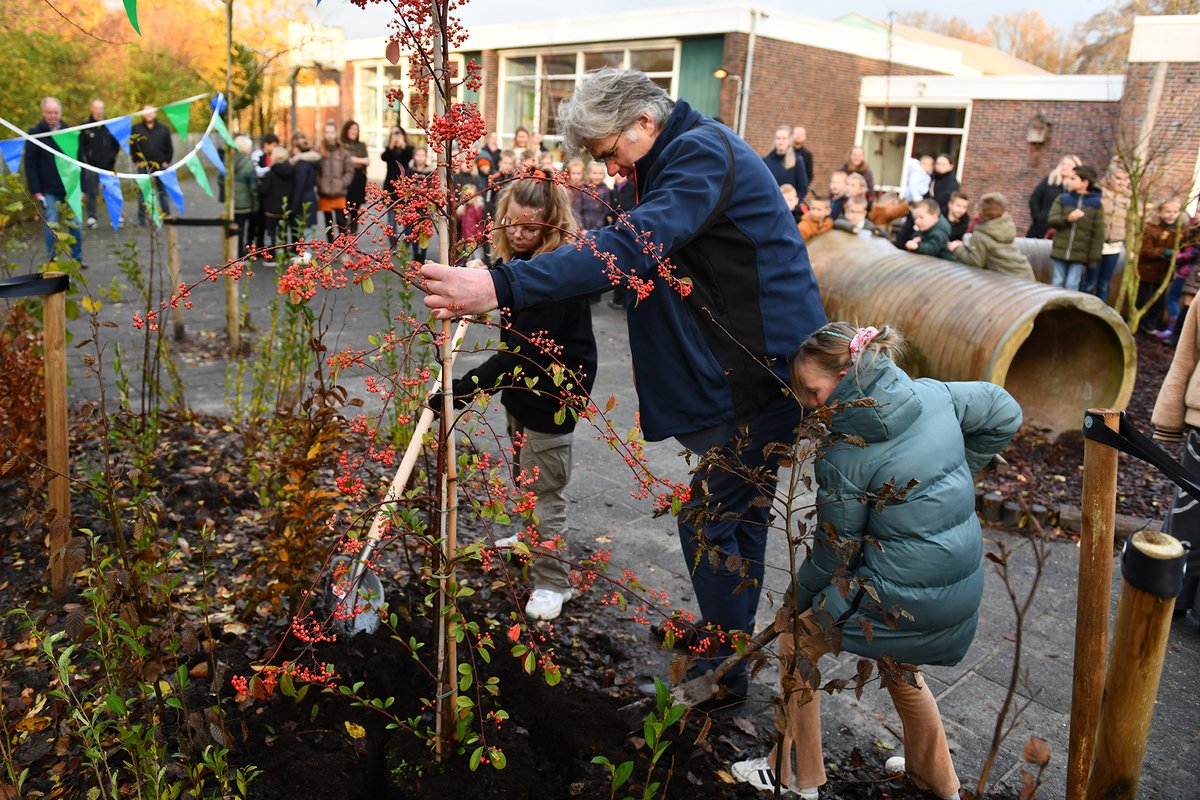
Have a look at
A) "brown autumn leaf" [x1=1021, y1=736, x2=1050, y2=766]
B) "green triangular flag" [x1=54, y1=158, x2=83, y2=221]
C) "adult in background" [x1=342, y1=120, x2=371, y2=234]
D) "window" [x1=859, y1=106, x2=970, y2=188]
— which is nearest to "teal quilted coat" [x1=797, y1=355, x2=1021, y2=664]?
"brown autumn leaf" [x1=1021, y1=736, x2=1050, y2=766]

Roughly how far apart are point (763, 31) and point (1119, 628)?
22054mm

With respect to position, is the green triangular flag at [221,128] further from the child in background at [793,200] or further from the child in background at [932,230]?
the child in background at [793,200]

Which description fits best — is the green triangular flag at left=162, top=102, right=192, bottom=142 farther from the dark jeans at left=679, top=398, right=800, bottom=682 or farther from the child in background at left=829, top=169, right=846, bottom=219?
the child in background at left=829, top=169, right=846, bottom=219

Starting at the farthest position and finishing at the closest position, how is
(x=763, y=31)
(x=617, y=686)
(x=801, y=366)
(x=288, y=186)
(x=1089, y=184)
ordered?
1. (x=763, y=31)
2. (x=288, y=186)
3. (x=1089, y=184)
4. (x=617, y=686)
5. (x=801, y=366)

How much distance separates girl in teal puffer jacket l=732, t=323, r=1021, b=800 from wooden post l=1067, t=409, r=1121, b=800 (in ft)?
1.39

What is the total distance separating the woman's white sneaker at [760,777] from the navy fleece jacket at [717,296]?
100 centimetres

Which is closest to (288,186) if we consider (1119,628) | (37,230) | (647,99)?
(37,230)

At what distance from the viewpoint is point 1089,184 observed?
9750mm

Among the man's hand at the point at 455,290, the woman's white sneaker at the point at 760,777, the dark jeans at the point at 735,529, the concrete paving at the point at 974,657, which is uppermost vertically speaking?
the man's hand at the point at 455,290

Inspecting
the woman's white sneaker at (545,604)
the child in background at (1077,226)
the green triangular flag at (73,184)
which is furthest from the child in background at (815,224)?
the green triangular flag at (73,184)

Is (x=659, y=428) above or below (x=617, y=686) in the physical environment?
above

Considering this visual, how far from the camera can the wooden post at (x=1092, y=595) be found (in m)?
1.79

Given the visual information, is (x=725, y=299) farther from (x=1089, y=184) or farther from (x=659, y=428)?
(x=1089, y=184)

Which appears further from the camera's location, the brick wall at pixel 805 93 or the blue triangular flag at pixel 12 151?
the brick wall at pixel 805 93
